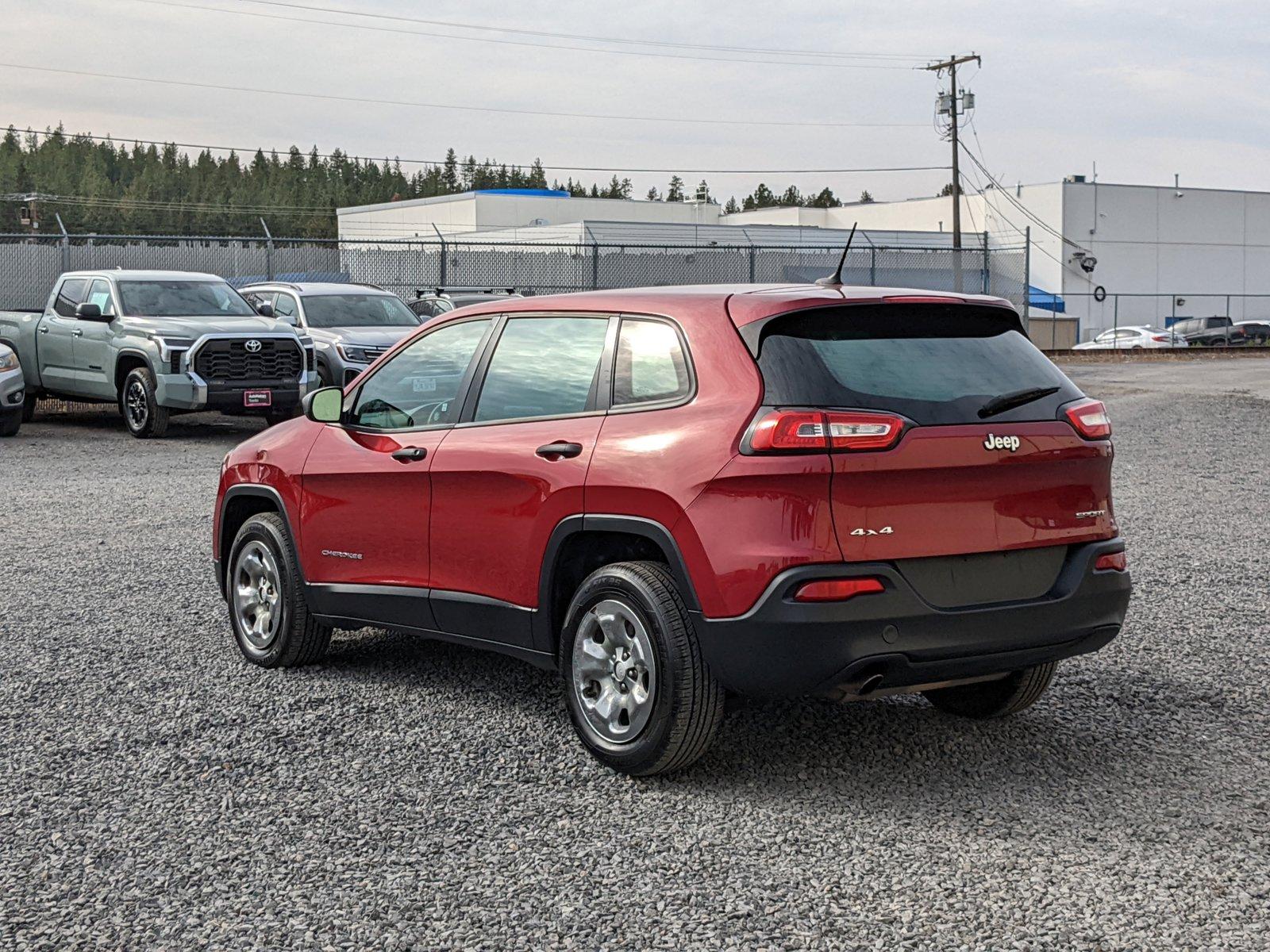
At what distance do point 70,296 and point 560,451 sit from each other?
1658 centimetres

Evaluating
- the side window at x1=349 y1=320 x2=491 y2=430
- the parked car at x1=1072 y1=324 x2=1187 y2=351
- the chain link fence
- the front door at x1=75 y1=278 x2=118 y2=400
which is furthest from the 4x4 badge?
the parked car at x1=1072 y1=324 x2=1187 y2=351

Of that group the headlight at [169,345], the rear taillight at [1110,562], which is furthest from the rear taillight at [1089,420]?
the headlight at [169,345]

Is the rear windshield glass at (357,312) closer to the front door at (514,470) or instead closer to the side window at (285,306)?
the side window at (285,306)

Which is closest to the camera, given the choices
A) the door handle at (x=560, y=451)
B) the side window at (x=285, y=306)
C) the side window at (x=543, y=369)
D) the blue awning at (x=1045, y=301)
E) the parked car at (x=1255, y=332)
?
the door handle at (x=560, y=451)

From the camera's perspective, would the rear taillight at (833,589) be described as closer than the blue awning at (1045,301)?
Yes

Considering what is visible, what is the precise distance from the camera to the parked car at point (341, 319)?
65.3 feet

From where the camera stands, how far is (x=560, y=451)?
5.28 m

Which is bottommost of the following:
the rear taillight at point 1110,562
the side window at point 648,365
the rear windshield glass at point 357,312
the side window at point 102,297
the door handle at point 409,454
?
the rear taillight at point 1110,562

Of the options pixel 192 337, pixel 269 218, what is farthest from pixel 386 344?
pixel 269 218

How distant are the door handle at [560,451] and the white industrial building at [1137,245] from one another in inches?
2423

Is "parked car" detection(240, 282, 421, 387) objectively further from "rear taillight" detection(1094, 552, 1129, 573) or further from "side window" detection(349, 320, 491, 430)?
"rear taillight" detection(1094, 552, 1129, 573)

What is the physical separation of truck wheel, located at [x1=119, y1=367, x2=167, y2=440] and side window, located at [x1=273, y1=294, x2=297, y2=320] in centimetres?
266

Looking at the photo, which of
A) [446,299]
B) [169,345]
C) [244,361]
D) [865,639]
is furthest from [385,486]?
[446,299]

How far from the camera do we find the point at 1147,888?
4141mm
